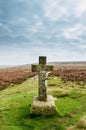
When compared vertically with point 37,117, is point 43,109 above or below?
above

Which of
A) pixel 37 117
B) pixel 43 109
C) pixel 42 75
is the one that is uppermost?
pixel 42 75

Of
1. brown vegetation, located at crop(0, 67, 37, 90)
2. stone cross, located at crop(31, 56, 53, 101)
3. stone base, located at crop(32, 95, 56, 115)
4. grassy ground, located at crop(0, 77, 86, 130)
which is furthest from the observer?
brown vegetation, located at crop(0, 67, 37, 90)

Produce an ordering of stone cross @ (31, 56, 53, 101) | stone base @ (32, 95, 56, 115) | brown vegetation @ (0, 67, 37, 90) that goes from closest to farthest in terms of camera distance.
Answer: stone base @ (32, 95, 56, 115) < stone cross @ (31, 56, 53, 101) < brown vegetation @ (0, 67, 37, 90)

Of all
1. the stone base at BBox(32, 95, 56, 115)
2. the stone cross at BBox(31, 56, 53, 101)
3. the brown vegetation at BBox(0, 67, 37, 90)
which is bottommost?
the brown vegetation at BBox(0, 67, 37, 90)

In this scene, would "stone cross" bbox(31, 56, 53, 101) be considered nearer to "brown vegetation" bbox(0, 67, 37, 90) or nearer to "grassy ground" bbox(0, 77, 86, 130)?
"grassy ground" bbox(0, 77, 86, 130)

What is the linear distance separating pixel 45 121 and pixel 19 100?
6.10m

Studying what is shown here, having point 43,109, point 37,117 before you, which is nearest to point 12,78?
point 43,109

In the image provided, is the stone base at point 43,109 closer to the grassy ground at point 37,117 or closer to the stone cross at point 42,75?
the grassy ground at point 37,117

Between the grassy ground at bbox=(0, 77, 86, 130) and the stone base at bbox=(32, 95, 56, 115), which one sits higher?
the stone base at bbox=(32, 95, 56, 115)

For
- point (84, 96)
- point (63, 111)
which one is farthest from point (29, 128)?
point (84, 96)

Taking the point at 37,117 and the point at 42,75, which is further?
the point at 42,75

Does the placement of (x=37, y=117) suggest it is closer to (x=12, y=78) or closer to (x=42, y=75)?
(x=42, y=75)

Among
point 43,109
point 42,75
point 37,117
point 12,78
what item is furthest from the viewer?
point 12,78

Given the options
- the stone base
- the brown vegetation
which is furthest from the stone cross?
the brown vegetation
